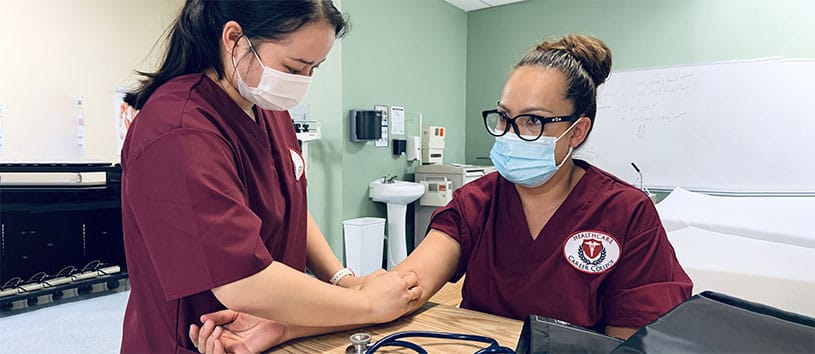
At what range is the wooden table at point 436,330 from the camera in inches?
28.5

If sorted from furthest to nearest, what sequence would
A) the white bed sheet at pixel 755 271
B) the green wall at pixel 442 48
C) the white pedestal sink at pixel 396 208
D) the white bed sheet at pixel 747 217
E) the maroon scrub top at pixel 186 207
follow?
1. the white pedestal sink at pixel 396 208
2. the green wall at pixel 442 48
3. the white bed sheet at pixel 747 217
4. the white bed sheet at pixel 755 271
5. the maroon scrub top at pixel 186 207

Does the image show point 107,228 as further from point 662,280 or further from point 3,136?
point 662,280

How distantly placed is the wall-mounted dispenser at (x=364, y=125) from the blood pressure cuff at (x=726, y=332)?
3.09 meters

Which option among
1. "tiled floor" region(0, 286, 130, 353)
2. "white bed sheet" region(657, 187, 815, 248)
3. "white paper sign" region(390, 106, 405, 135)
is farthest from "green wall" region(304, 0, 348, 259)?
"white bed sheet" region(657, 187, 815, 248)

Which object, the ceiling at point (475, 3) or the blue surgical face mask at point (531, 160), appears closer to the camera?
the blue surgical face mask at point (531, 160)

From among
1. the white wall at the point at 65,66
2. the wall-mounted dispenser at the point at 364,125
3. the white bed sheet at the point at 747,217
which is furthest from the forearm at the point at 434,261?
the white wall at the point at 65,66

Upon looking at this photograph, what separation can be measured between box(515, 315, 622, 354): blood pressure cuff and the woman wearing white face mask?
297mm

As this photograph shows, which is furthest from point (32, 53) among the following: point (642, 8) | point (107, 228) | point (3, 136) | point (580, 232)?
point (642, 8)

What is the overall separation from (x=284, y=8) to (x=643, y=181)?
3635mm

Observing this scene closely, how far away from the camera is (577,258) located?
0.96 meters

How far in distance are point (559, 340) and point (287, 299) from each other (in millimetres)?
378

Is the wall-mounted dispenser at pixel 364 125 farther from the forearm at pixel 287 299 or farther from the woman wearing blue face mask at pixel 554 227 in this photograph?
the forearm at pixel 287 299

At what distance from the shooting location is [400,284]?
2.98ft

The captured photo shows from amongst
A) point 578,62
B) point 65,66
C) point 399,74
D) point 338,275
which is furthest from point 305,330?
point 65,66
